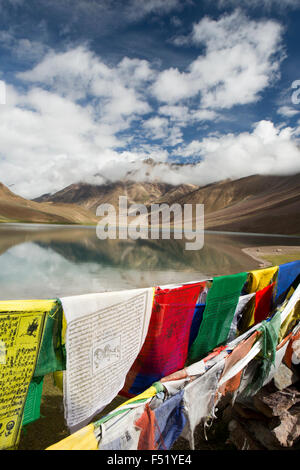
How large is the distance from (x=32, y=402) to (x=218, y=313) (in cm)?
267

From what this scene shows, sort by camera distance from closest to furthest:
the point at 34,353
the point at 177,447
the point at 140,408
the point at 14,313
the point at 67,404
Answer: the point at 140,408 → the point at 14,313 → the point at 34,353 → the point at 67,404 → the point at 177,447

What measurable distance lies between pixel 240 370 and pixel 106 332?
4.88ft

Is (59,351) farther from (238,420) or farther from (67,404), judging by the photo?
(238,420)

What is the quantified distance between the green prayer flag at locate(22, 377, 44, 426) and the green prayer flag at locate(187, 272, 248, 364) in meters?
2.22

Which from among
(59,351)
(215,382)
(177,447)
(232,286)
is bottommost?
(177,447)

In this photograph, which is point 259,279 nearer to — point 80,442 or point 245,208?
point 80,442

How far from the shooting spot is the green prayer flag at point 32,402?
235cm

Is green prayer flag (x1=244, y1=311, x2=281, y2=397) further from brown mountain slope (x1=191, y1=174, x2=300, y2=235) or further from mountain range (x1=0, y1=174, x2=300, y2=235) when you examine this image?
mountain range (x1=0, y1=174, x2=300, y2=235)

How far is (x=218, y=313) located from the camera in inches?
156

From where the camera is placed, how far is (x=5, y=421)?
224cm

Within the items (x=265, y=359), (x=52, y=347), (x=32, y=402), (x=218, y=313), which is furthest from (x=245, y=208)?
(x=32, y=402)

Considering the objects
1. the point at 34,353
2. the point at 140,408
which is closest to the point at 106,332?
the point at 34,353

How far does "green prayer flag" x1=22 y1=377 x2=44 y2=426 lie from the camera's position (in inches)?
92.4

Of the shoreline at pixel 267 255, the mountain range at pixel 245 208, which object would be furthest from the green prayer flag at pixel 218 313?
the mountain range at pixel 245 208
